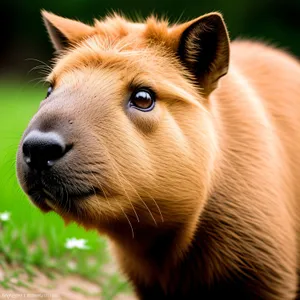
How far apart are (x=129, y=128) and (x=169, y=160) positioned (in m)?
0.32

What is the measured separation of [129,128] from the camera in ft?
13.1

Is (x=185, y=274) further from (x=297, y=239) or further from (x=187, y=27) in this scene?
(x=187, y=27)

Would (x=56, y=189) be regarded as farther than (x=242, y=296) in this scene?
No

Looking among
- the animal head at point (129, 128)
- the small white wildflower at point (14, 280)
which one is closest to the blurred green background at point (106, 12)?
the small white wildflower at point (14, 280)

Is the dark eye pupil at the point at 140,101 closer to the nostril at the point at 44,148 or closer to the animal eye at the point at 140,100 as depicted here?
the animal eye at the point at 140,100

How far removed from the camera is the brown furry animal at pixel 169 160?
3840 mm

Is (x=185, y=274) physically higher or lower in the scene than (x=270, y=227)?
lower

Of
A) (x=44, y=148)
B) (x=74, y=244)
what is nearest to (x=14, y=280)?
(x=74, y=244)

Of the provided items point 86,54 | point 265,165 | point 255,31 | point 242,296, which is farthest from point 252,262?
A: point 255,31

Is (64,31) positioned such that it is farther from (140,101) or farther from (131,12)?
(131,12)

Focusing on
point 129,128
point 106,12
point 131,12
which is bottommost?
point 131,12

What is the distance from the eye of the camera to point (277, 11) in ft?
88.3

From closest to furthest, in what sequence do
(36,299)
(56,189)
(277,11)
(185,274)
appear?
(56,189) → (185,274) → (36,299) → (277,11)

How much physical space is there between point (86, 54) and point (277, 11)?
23838mm
